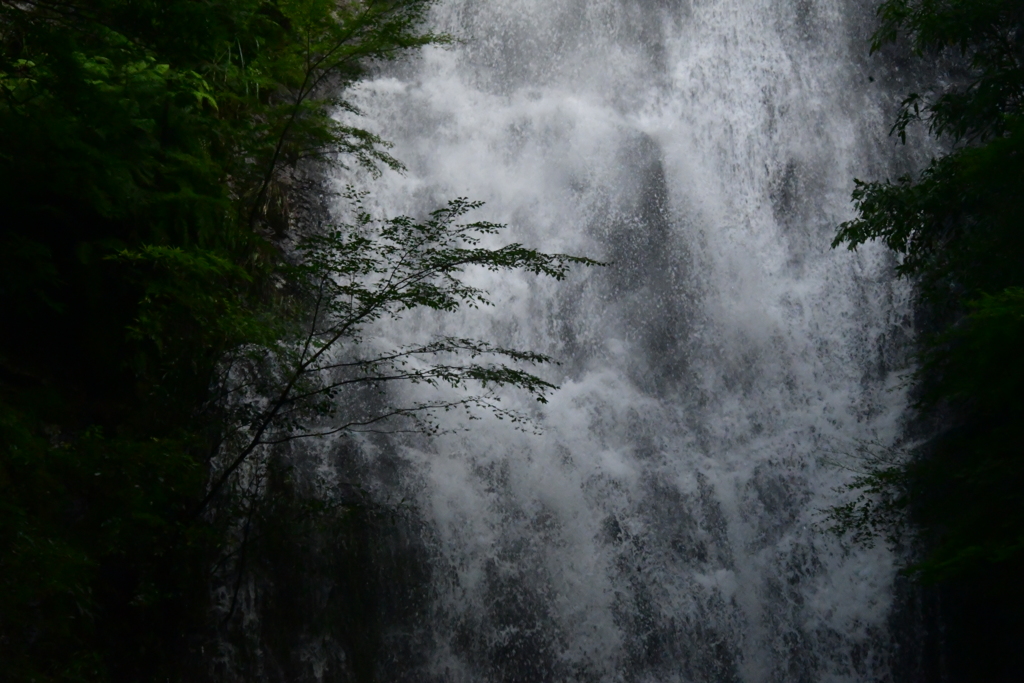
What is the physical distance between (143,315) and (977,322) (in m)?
4.50

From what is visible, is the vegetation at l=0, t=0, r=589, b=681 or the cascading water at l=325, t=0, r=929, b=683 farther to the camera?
the cascading water at l=325, t=0, r=929, b=683

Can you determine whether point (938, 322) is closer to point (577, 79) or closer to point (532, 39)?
point (577, 79)

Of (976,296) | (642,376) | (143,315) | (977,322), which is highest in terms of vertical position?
(642,376)

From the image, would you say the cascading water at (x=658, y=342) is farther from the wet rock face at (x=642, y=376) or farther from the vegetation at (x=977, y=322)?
the vegetation at (x=977, y=322)

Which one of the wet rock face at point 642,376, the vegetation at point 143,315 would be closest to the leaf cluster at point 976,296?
the wet rock face at point 642,376

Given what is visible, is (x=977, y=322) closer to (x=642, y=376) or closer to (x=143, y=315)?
(x=143, y=315)

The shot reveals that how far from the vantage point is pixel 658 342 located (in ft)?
29.7

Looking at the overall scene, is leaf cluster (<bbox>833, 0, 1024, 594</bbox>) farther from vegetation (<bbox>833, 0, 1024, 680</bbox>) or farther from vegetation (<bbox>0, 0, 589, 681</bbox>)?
vegetation (<bbox>0, 0, 589, 681</bbox>)

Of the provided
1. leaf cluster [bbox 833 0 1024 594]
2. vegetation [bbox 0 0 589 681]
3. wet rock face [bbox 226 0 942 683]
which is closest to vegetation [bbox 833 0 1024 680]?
leaf cluster [bbox 833 0 1024 594]

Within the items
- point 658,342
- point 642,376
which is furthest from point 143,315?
point 658,342

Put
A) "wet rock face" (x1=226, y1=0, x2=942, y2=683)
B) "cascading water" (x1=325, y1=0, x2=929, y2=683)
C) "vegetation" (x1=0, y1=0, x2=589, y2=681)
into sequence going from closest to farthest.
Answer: "vegetation" (x1=0, y1=0, x2=589, y2=681)
"wet rock face" (x1=226, y1=0, x2=942, y2=683)
"cascading water" (x1=325, y1=0, x2=929, y2=683)

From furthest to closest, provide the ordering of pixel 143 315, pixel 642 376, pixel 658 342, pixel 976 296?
pixel 658 342 < pixel 642 376 < pixel 976 296 < pixel 143 315

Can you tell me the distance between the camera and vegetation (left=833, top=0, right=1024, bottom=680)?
165 inches

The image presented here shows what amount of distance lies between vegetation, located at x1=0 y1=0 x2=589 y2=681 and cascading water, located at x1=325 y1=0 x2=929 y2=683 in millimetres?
1862
